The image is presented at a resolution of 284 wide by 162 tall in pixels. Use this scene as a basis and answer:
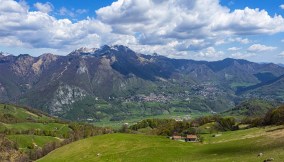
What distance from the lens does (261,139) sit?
86.2m

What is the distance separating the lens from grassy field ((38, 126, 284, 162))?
239 ft

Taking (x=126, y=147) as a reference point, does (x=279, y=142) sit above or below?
above

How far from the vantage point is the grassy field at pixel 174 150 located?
72750 millimetres

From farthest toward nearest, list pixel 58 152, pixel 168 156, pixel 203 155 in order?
pixel 58 152
pixel 168 156
pixel 203 155

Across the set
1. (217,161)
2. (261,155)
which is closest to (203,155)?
(217,161)

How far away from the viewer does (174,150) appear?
97.8 meters

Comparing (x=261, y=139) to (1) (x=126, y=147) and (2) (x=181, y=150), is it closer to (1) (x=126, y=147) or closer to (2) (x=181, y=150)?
(2) (x=181, y=150)


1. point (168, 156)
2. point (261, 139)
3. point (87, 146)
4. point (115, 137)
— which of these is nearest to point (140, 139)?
point (115, 137)

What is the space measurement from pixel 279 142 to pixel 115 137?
234 feet

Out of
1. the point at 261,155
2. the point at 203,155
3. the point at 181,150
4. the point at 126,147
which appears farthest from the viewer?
the point at 126,147

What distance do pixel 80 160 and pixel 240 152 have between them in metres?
46.4

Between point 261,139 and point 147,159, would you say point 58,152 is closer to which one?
point 147,159

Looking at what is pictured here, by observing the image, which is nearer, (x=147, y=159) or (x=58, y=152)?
(x=147, y=159)

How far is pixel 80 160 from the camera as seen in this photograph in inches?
3952
